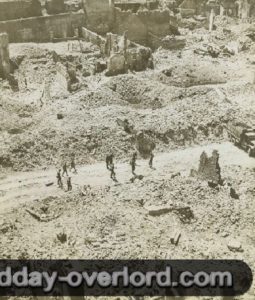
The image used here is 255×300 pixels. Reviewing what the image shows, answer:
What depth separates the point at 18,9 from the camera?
1623 inches

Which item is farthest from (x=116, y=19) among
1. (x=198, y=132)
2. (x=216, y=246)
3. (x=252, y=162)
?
(x=216, y=246)

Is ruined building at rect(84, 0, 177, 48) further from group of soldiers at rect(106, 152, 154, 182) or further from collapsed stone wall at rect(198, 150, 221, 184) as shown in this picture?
collapsed stone wall at rect(198, 150, 221, 184)

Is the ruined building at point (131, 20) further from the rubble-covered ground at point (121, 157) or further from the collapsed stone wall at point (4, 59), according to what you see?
the collapsed stone wall at point (4, 59)

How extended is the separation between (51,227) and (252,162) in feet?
35.0

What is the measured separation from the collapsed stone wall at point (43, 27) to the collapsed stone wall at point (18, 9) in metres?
2.93

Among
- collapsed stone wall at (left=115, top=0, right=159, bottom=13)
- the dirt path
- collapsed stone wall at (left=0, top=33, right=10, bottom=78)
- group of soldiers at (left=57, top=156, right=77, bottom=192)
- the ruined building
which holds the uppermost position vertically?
collapsed stone wall at (left=115, top=0, right=159, bottom=13)

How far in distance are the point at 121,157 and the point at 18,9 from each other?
24999 mm

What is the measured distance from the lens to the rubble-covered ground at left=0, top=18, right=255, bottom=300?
16.9 metres

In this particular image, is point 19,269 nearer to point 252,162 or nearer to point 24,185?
point 24,185

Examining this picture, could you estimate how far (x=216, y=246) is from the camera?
16906 millimetres

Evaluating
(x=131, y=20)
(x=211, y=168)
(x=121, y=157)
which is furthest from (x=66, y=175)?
(x=131, y=20)

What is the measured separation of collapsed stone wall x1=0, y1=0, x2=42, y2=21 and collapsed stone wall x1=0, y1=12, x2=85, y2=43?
9.61ft

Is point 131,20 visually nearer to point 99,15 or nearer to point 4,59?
point 99,15

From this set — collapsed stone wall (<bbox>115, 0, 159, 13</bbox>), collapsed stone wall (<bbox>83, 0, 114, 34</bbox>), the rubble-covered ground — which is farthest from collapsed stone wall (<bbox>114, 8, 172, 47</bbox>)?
the rubble-covered ground
